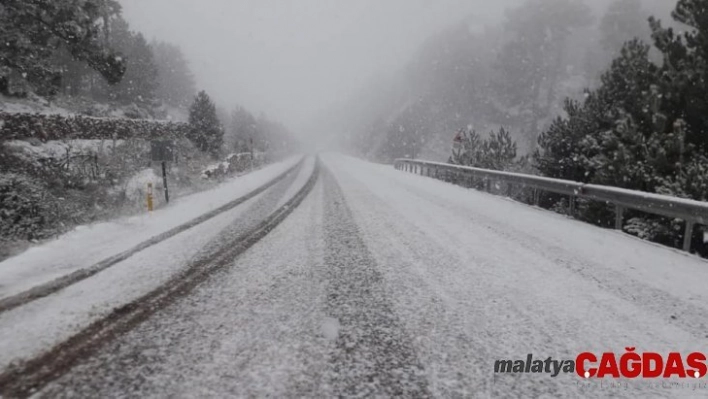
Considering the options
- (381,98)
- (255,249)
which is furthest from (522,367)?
(381,98)

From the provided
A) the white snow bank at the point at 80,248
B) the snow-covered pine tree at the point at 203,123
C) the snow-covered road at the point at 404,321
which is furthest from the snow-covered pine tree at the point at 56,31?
the snow-covered road at the point at 404,321

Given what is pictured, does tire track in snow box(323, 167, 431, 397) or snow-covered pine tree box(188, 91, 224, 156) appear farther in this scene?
snow-covered pine tree box(188, 91, 224, 156)

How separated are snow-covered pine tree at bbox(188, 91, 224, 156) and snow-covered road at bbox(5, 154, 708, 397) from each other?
26.9 meters

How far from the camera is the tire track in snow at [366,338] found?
7.95 ft

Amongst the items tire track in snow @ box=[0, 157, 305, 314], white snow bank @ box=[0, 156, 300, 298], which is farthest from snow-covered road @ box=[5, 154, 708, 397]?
white snow bank @ box=[0, 156, 300, 298]

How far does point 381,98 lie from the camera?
115500mm

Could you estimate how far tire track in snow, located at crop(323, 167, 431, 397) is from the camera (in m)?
2.42

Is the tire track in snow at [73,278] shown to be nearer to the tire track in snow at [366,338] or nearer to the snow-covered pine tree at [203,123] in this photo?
the tire track in snow at [366,338]

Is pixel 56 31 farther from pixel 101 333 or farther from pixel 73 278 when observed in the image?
pixel 101 333

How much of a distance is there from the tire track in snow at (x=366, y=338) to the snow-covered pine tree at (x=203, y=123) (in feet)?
92.5

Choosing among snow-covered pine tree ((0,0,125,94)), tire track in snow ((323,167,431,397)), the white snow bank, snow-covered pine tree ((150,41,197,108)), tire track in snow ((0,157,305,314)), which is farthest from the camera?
snow-covered pine tree ((150,41,197,108))


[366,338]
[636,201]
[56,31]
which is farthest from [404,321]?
[56,31]

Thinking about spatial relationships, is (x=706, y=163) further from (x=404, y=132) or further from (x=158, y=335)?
(x=404, y=132)

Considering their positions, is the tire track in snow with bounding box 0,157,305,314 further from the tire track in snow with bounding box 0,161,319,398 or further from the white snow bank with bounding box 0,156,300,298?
the tire track in snow with bounding box 0,161,319,398
